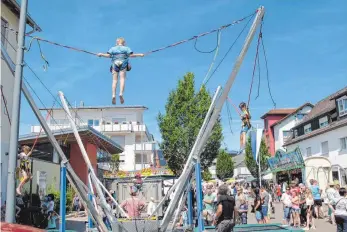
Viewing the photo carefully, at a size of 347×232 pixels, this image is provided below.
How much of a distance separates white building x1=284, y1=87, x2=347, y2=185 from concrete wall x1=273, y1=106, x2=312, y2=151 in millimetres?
10718

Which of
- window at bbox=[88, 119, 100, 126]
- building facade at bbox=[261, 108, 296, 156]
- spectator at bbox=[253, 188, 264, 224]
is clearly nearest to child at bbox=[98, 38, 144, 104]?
spectator at bbox=[253, 188, 264, 224]

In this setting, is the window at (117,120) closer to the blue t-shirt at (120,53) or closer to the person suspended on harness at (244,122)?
the person suspended on harness at (244,122)

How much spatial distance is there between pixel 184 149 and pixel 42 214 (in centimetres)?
1840

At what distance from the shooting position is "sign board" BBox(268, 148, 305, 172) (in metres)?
33.6

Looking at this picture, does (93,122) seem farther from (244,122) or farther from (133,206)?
(133,206)

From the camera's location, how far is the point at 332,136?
1319 inches

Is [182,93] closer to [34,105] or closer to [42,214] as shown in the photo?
[42,214]

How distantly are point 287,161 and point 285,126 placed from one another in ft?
64.5

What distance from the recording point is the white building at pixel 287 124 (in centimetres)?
5397

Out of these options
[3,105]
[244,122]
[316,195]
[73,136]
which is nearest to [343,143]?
[316,195]

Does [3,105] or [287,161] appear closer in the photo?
[3,105]

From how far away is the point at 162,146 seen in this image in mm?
34938

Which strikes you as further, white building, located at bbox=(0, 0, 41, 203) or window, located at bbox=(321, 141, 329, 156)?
window, located at bbox=(321, 141, 329, 156)

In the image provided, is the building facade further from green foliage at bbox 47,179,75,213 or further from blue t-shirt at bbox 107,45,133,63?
blue t-shirt at bbox 107,45,133,63
